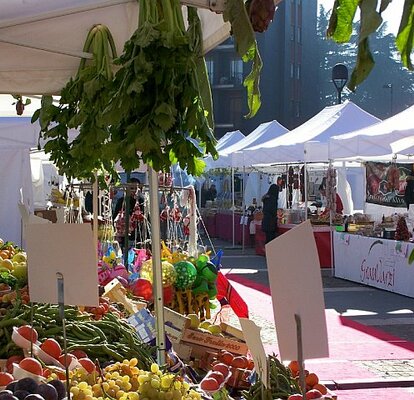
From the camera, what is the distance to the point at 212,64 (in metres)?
56.4

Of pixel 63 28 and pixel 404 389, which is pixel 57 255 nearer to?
pixel 63 28

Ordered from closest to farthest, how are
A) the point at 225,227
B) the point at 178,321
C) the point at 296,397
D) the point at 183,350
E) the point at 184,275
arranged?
the point at 296,397 < the point at 183,350 < the point at 178,321 < the point at 184,275 < the point at 225,227

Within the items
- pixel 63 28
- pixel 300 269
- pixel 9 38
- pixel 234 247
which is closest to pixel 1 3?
pixel 9 38

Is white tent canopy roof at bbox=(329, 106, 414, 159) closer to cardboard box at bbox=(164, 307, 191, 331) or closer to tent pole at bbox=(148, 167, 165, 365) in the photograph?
cardboard box at bbox=(164, 307, 191, 331)

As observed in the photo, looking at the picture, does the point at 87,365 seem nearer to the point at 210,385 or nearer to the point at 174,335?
the point at 210,385

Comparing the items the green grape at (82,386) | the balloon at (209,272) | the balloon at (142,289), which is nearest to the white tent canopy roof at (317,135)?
the balloon at (209,272)

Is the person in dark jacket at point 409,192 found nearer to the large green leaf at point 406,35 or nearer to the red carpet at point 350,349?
the red carpet at point 350,349

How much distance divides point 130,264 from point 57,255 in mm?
5096

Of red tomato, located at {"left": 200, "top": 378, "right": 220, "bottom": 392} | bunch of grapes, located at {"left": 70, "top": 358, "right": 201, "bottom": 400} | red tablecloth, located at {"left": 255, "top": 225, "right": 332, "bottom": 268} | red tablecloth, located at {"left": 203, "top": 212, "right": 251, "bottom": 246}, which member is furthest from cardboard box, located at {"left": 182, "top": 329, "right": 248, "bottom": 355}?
red tablecloth, located at {"left": 203, "top": 212, "right": 251, "bottom": 246}

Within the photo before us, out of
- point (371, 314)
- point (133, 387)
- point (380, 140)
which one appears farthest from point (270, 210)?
point (133, 387)

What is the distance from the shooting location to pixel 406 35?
111 centimetres

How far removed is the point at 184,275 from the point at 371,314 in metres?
4.70

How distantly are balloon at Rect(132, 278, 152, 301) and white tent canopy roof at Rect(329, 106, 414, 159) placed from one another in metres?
5.66

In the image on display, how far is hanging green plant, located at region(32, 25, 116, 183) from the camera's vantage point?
3642mm
